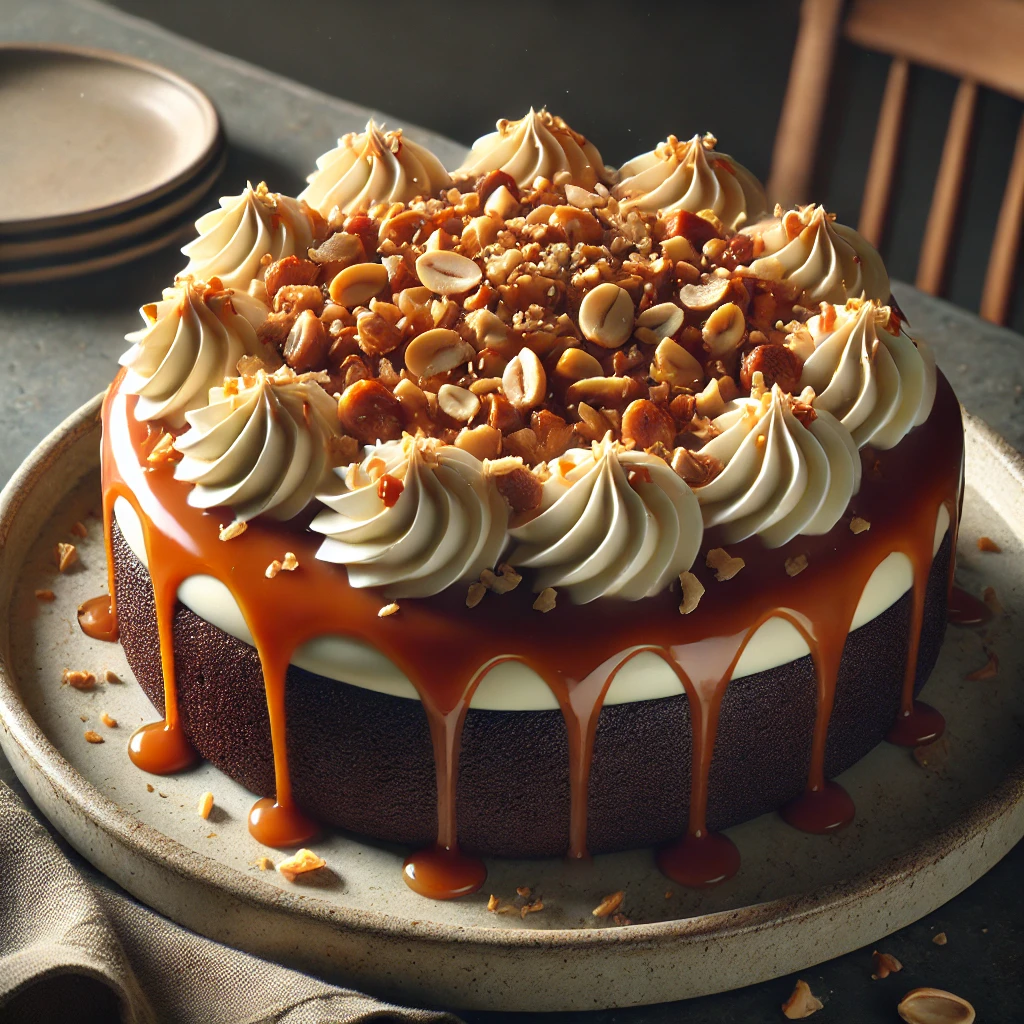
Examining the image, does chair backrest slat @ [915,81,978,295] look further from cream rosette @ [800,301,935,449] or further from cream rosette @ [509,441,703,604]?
cream rosette @ [509,441,703,604]

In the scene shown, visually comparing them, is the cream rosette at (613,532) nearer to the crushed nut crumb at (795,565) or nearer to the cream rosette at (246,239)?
the crushed nut crumb at (795,565)

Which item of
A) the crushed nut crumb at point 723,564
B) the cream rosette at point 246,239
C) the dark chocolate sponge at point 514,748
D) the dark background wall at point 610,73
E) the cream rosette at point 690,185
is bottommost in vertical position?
the dark background wall at point 610,73

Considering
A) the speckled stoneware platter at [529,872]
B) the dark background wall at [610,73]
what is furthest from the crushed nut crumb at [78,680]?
the dark background wall at [610,73]

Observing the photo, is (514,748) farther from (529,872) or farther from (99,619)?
(99,619)

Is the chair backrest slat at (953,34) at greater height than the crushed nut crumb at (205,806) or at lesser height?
greater

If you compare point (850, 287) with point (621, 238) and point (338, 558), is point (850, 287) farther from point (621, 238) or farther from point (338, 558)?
point (338, 558)

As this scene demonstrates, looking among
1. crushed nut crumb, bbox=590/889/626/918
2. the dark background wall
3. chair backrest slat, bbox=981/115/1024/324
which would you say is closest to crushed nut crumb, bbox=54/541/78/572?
crushed nut crumb, bbox=590/889/626/918
